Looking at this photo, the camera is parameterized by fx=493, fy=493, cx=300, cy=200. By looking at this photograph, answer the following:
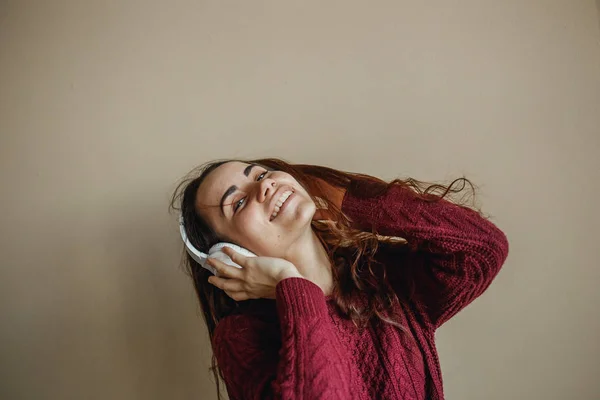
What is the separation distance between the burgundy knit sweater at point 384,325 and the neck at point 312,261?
58mm

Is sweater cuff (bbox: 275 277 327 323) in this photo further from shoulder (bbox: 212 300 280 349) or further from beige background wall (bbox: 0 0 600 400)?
beige background wall (bbox: 0 0 600 400)

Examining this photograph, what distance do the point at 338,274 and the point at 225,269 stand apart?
26 cm

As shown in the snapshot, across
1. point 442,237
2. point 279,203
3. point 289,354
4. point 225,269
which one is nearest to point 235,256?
point 225,269

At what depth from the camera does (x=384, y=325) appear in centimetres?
101

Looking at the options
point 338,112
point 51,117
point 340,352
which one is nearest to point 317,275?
point 340,352

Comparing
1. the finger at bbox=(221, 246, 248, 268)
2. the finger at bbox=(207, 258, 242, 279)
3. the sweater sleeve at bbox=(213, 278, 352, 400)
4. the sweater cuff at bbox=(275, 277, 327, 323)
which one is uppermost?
the finger at bbox=(221, 246, 248, 268)

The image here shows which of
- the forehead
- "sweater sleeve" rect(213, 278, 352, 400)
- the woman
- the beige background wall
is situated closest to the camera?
"sweater sleeve" rect(213, 278, 352, 400)

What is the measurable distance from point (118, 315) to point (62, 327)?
5.9 inches

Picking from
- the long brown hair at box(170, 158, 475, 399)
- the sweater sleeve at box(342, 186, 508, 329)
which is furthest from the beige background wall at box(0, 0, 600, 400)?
the sweater sleeve at box(342, 186, 508, 329)

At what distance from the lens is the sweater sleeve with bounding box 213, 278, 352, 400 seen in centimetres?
80

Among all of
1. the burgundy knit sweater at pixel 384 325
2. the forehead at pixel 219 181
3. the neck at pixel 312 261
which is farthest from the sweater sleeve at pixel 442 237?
the forehead at pixel 219 181

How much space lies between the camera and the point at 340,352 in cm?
92

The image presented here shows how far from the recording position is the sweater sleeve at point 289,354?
0.80 metres

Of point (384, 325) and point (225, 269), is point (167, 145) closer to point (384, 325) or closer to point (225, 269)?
point (225, 269)
